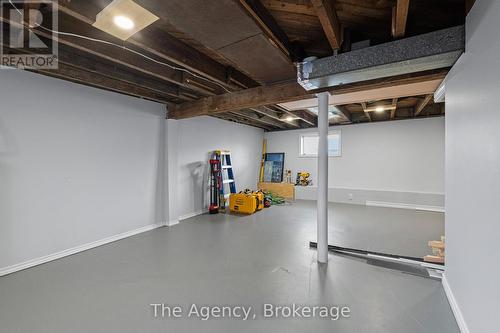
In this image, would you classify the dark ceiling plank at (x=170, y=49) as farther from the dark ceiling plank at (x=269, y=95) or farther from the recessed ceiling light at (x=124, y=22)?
the dark ceiling plank at (x=269, y=95)

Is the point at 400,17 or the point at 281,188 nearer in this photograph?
the point at 400,17

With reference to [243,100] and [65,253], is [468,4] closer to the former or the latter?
[243,100]

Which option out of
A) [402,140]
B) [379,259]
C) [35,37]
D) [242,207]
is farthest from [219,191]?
Result: [402,140]

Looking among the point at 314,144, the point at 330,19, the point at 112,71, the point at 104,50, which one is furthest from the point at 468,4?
the point at 314,144

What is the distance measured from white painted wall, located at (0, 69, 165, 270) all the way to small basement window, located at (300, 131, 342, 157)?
16.4 feet

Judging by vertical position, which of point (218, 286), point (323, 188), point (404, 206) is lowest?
point (218, 286)

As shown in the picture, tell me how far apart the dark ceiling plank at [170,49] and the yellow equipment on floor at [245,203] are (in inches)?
113

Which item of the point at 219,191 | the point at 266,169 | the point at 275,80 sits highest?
the point at 275,80

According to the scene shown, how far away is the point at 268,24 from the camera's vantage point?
1.84 meters

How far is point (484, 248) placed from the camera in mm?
1362

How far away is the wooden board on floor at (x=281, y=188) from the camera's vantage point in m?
7.27

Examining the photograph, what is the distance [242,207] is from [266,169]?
284 cm

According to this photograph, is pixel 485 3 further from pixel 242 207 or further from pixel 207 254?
pixel 242 207

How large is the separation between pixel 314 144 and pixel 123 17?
652cm
